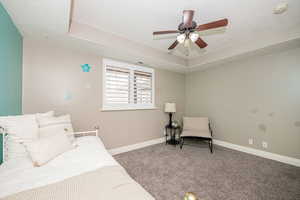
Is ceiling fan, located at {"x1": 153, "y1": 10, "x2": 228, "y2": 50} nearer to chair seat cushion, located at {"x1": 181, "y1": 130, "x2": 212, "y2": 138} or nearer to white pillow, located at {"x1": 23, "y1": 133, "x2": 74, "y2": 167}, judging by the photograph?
white pillow, located at {"x1": 23, "y1": 133, "x2": 74, "y2": 167}

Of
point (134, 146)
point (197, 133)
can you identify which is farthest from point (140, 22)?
point (197, 133)

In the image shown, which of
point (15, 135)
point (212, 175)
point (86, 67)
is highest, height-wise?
point (86, 67)

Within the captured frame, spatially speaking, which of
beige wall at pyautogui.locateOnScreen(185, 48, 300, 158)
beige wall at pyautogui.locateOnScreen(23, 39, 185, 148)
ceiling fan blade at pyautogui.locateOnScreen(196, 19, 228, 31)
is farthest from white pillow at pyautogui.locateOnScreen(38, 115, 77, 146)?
beige wall at pyautogui.locateOnScreen(185, 48, 300, 158)

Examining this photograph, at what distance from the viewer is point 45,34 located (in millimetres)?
1891

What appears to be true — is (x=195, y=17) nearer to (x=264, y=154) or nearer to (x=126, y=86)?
(x=126, y=86)

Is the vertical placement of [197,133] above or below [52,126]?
below

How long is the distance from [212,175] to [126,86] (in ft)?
8.19

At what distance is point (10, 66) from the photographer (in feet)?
5.10

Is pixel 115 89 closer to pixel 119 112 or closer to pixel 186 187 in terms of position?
pixel 119 112

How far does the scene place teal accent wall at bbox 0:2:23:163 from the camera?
1.38 m

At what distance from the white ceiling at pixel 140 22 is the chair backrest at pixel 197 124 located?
180 cm

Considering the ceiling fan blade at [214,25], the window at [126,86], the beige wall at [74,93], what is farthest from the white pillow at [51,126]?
the ceiling fan blade at [214,25]

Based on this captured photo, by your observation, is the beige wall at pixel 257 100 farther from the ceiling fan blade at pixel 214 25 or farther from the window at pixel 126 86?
the ceiling fan blade at pixel 214 25

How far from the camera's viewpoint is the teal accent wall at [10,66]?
4.52ft
